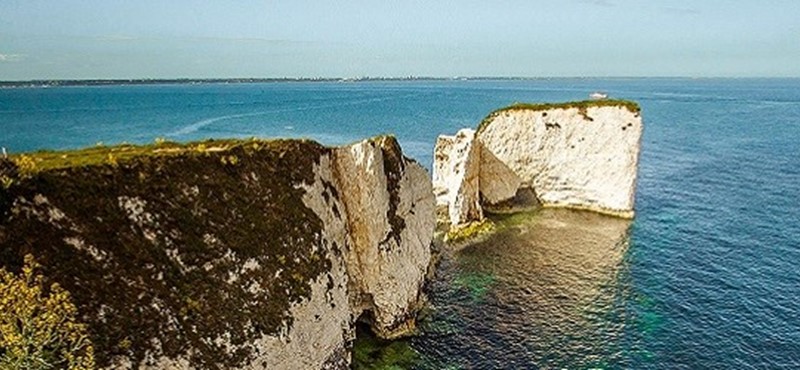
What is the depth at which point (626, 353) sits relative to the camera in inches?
1351

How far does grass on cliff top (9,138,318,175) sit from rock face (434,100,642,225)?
34.4 m

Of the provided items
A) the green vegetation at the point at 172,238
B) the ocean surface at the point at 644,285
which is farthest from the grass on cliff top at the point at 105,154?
the ocean surface at the point at 644,285

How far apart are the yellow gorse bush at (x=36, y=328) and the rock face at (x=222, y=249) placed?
1.13 metres

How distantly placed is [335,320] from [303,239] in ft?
15.7

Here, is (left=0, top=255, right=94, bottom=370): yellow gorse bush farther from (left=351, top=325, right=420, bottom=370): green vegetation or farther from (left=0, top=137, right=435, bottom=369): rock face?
(left=351, top=325, right=420, bottom=370): green vegetation

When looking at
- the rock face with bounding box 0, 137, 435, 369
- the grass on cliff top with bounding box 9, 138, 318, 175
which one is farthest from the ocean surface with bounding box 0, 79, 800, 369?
the grass on cliff top with bounding box 9, 138, 318, 175

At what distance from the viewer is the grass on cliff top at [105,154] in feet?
69.7

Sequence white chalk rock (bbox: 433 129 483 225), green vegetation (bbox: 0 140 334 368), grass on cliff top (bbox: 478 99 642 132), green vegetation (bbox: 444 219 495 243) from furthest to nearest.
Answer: grass on cliff top (bbox: 478 99 642 132) → white chalk rock (bbox: 433 129 483 225) → green vegetation (bbox: 444 219 495 243) → green vegetation (bbox: 0 140 334 368)

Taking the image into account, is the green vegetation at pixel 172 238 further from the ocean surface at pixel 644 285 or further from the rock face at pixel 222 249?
the ocean surface at pixel 644 285

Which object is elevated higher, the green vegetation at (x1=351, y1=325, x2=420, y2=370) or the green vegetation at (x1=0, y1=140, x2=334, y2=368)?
the green vegetation at (x1=0, y1=140, x2=334, y2=368)

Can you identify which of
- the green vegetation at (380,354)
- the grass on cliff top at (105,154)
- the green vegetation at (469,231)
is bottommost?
the green vegetation at (380,354)

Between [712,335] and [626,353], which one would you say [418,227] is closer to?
[626,353]

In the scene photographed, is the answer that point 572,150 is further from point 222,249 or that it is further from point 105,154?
point 105,154

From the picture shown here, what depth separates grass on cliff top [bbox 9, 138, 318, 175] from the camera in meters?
21.2
